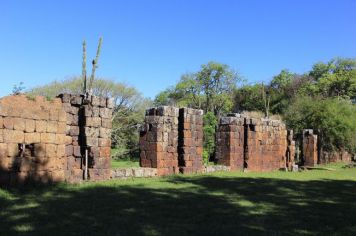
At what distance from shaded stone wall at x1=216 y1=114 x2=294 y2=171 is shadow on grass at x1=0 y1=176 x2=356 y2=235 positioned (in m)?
6.67

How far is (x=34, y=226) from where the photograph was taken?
691 centimetres

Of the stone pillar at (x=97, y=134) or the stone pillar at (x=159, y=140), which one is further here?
the stone pillar at (x=159, y=140)

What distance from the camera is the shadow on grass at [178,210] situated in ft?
23.2

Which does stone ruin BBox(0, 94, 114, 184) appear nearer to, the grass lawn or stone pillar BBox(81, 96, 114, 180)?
stone pillar BBox(81, 96, 114, 180)

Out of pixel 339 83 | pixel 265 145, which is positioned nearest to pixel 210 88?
pixel 339 83

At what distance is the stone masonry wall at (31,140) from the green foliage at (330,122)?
21.8m

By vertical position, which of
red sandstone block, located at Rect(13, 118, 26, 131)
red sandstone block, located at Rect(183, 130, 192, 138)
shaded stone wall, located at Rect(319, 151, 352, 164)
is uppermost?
red sandstone block, located at Rect(13, 118, 26, 131)

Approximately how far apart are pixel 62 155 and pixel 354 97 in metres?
46.0

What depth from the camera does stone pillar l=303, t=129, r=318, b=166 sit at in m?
29.5

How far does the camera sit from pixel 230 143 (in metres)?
19.5

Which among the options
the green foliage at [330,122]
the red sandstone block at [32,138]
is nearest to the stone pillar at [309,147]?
the green foliage at [330,122]

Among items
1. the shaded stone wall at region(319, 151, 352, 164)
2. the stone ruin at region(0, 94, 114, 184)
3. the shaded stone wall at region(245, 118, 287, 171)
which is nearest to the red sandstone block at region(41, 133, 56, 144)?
the stone ruin at region(0, 94, 114, 184)

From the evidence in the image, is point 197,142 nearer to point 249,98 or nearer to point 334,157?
point 334,157

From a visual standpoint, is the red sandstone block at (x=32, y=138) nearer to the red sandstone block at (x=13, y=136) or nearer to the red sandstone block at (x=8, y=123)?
the red sandstone block at (x=13, y=136)
